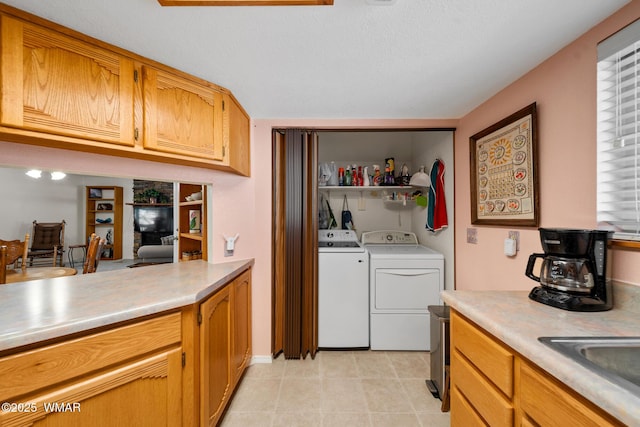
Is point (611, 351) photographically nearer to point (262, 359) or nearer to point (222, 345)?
point (222, 345)

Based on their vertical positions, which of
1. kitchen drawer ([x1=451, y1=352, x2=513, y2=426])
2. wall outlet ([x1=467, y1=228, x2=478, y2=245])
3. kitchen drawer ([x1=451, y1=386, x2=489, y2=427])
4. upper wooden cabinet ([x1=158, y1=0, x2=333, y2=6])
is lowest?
kitchen drawer ([x1=451, y1=386, x2=489, y2=427])

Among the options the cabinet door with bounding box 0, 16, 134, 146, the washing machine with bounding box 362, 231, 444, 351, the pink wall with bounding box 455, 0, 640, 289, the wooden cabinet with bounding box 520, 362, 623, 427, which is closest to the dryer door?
the washing machine with bounding box 362, 231, 444, 351

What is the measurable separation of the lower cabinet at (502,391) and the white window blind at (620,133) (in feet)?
2.39

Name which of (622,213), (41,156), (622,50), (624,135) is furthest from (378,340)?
(41,156)

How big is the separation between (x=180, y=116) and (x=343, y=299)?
1.93m

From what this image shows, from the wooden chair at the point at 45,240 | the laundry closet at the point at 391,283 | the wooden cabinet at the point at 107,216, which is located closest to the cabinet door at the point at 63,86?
the laundry closet at the point at 391,283

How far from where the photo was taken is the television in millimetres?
5441

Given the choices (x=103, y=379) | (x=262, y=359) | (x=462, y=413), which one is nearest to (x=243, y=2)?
(x=103, y=379)

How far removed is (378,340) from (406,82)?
7.05 ft

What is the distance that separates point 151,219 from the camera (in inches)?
215

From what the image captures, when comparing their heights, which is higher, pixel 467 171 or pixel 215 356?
pixel 467 171

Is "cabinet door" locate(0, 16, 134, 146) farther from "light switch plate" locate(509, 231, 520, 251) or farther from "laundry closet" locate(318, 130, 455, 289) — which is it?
"light switch plate" locate(509, 231, 520, 251)

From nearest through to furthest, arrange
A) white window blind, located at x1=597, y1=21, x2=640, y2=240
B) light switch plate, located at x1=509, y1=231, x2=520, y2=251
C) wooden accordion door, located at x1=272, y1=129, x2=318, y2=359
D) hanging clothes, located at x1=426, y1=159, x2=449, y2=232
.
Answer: white window blind, located at x1=597, y1=21, x2=640, y2=240, light switch plate, located at x1=509, y1=231, x2=520, y2=251, wooden accordion door, located at x1=272, y1=129, x2=318, y2=359, hanging clothes, located at x1=426, y1=159, x2=449, y2=232

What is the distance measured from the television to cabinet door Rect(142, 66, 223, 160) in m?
4.77
